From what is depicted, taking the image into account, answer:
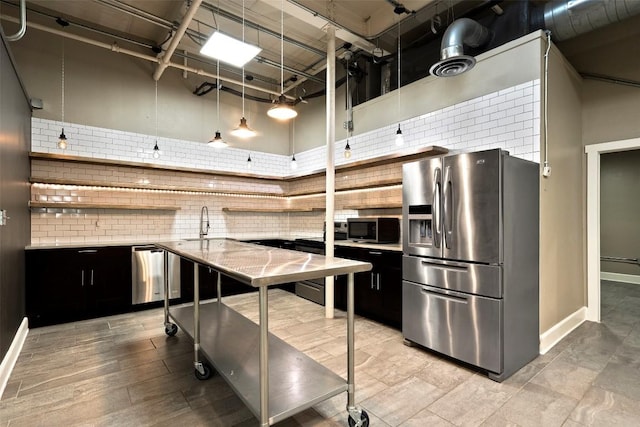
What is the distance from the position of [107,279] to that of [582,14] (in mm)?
5991

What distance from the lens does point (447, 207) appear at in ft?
9.37

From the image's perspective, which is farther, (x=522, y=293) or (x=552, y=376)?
(x=522, y=293)

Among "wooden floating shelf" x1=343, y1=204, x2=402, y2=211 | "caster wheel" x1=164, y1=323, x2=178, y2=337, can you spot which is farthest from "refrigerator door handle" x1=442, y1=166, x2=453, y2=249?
"caster wheel" x1=164, y1=323, x2=178, y2=337

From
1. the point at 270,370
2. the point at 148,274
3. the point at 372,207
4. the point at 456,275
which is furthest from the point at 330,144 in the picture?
the point at 148,274

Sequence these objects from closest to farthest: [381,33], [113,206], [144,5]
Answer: [144,5], [381,33], [113,206]

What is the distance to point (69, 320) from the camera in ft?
13.0

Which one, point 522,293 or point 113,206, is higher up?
point 113,206

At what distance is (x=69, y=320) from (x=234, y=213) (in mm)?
2934

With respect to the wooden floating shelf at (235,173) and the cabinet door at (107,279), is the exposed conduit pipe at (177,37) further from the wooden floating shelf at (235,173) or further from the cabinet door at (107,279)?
the cabinet door at (107,279)

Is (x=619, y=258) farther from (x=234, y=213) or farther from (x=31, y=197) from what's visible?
(x=31, y=197)

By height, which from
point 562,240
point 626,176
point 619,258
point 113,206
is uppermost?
point 626,176

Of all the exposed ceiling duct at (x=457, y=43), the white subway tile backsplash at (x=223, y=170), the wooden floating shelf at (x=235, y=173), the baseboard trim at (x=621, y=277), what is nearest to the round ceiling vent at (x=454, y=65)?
the exposed ceiling duct at (x=457, y=43)

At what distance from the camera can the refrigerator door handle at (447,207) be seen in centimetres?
284

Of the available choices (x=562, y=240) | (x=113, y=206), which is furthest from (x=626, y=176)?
(x=113, y=206)
